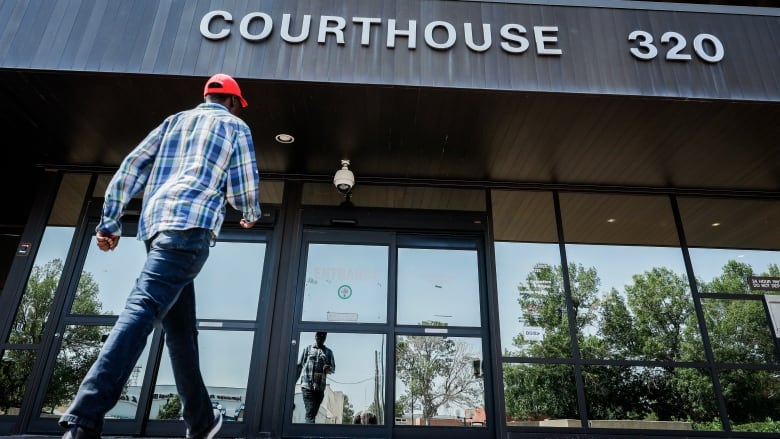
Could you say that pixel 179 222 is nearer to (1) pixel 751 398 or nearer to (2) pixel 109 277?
(2) pixel 109 277

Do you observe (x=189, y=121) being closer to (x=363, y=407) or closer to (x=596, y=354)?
(x=363, y=407)

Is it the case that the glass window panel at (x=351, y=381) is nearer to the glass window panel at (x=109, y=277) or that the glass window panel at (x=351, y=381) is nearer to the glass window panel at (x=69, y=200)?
the glass window panel at (x=109, y=277)

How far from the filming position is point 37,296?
4422 millimetres

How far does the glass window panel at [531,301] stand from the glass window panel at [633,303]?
0.17 metres

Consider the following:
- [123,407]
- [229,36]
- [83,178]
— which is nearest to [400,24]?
[229,36]

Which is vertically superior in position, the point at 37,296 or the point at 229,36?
the point at 229,36

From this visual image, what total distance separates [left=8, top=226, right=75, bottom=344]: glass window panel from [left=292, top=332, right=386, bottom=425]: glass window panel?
231 cm

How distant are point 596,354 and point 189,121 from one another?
3989mm

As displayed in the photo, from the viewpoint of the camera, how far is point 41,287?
14.6ft

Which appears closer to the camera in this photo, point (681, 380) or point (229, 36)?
point (229, 36)

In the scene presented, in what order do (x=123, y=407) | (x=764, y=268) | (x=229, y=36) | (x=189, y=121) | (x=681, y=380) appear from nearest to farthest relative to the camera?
(x=189, y=121) → (x=229, y=36) → (x=123, y=407) → (x=681, y=380) → (x=764, y=268)

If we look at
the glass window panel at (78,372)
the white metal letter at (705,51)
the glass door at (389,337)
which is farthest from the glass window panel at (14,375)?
the white metal letter at (705,51)

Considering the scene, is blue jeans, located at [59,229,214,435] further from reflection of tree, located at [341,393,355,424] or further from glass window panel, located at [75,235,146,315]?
glass window panel, located at [75,235,146,315]

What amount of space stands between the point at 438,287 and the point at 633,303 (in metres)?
1.90
